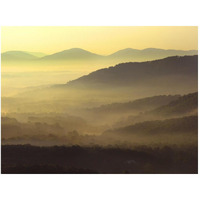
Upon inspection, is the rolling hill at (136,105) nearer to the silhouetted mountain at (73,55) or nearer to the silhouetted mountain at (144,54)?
the silhouetted mountain at (144,54)

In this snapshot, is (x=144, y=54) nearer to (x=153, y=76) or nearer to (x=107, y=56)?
(x=153, y=76)

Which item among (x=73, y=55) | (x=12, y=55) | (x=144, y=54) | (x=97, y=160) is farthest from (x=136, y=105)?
(x=12, y=55)

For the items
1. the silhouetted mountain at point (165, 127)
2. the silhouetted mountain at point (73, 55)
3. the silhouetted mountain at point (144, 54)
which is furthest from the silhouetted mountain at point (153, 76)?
the silhouetted mountain at point (165, 127)

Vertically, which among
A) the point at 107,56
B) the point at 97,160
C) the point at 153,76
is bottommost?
the point at 97,160

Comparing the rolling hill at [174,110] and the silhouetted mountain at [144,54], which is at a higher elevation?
the silhouetted mountain at [144,54]

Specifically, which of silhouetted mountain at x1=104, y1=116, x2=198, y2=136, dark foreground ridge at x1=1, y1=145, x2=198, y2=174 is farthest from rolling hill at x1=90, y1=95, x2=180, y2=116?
dark foreground ridge at x1=1, y1=145, x2=198, y2=174
